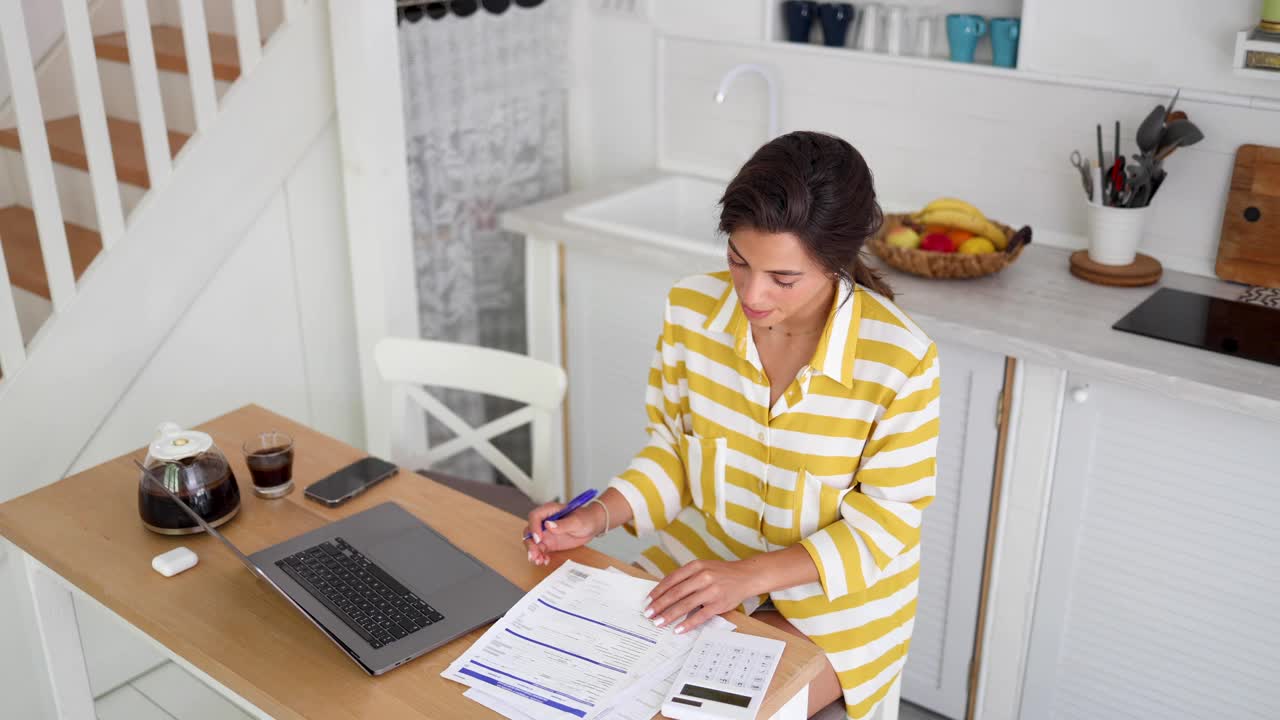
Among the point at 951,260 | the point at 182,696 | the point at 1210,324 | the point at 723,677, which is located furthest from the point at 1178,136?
the point at 182,696

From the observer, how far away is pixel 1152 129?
2342mm

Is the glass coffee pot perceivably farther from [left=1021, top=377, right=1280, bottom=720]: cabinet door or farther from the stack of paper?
[left=1021, top=377, right=1280, bottom=720]: cabinet door

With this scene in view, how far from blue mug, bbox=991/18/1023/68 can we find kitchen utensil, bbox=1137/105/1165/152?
0.37 m

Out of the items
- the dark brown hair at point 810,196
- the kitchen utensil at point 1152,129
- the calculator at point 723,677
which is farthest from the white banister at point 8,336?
the kitchen utensil at point 1152,129

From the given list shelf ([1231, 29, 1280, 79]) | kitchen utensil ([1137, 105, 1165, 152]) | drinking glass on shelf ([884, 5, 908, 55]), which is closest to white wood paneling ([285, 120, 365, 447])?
drinking glass on shelf ([884, 5, 908, 55])

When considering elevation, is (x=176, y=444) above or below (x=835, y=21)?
below

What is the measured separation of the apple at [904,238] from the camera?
253cm

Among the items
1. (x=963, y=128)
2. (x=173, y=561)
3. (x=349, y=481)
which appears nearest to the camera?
(x=173, y=561)

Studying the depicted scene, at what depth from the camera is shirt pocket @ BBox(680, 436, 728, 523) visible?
1.84 metres

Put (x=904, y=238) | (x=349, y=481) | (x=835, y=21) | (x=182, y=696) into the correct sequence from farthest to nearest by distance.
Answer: (x=835, y=21) < (x=182, y=696) < (x=904, y=238) < (x=349, y=481)

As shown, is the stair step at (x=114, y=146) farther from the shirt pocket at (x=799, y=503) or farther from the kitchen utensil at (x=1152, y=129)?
the kitchen utensil at (x=1152, y=129)

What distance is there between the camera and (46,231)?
89.4 inches

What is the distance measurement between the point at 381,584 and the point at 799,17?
1916 millimetres

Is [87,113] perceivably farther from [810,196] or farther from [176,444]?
[810,196]
